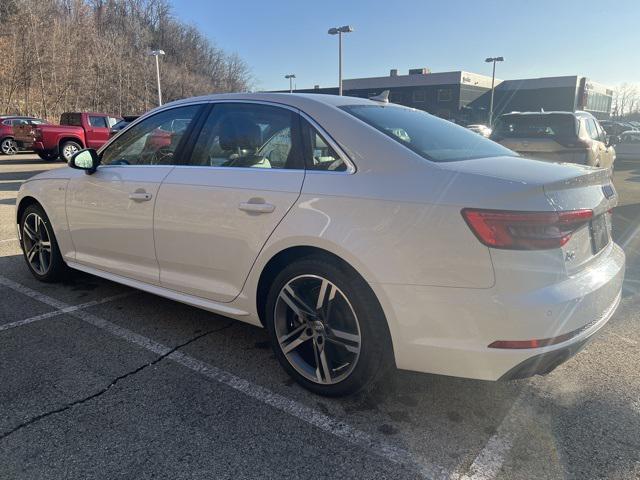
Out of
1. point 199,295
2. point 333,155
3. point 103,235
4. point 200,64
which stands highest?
point 200,64

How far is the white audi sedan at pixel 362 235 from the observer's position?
2.16 meters

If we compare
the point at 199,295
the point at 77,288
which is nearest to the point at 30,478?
the point at 199,295

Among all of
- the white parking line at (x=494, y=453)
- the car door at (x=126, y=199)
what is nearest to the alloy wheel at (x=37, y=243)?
the car door at (x=126, y=199)

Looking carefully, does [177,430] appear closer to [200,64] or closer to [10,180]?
[10,180]

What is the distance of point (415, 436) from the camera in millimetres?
2420

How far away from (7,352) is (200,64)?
7307 cm

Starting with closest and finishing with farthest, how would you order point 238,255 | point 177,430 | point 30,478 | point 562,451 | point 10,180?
point 30,478, point 562,451, point 177,430, point 238,255, point 10,180

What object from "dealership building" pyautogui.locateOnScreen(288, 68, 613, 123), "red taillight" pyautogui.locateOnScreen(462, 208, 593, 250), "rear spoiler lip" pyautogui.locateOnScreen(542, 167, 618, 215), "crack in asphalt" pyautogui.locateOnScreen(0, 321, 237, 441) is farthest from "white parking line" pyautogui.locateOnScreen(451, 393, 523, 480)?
"dealership building" pyautogui.locateOnScreen(288, 68, 613, 123)

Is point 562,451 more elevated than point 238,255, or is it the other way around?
point 238,255

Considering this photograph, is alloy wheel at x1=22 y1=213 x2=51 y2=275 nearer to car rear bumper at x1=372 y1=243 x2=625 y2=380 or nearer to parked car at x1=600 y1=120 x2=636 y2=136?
car rear bumper at x1=372 y1=243 x2=625 y2=380

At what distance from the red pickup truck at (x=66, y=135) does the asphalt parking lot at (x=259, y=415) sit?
1582cm

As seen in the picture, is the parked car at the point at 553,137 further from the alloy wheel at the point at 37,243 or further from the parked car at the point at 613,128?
the alloy wheel at the point at 37,243

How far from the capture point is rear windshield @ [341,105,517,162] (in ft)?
8.73

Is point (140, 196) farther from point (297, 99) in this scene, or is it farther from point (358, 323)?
point (358, 323)
